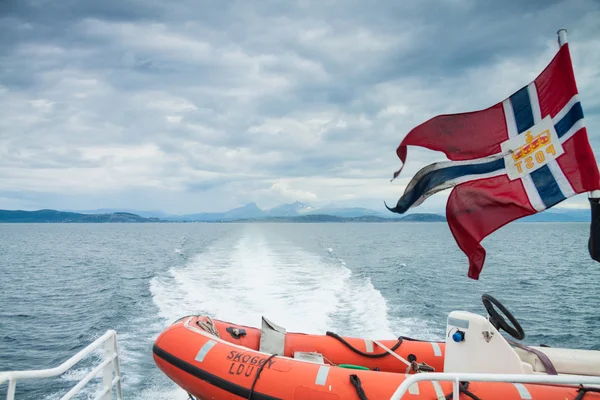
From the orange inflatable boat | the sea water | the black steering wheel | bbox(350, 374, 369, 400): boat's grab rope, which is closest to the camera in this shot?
the orange inflatable boat

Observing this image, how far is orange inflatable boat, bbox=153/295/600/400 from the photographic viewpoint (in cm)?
359

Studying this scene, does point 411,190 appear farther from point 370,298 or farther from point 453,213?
point 370,298

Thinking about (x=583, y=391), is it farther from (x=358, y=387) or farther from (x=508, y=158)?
(x=508, y=158)

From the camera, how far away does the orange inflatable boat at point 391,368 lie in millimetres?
3586

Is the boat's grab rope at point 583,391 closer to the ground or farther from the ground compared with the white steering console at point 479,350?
closer to the ground

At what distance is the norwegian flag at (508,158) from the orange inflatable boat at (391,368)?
0.70 meters

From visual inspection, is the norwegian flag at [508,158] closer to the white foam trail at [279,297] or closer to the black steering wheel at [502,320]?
the black steering wheel at [502,320]

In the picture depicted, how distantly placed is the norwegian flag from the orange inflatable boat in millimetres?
705

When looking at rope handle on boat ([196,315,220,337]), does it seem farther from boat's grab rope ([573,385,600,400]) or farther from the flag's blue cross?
boat's grab rope ([573,385,600,400])

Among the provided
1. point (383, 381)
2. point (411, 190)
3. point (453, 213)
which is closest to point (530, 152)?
point (453, 213)

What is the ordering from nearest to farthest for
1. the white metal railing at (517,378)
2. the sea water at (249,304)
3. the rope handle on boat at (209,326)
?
1. the white metal railing at (517,378)
2. the rope handle on boat at (209,326)
3. the sea water at (249,304)

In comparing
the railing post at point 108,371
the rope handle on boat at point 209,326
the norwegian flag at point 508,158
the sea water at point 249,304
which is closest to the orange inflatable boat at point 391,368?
the rope handle on boat at point 209,326

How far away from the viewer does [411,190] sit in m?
4.18

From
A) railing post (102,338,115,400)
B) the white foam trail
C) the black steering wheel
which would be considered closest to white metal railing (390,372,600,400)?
the black steering wheel
